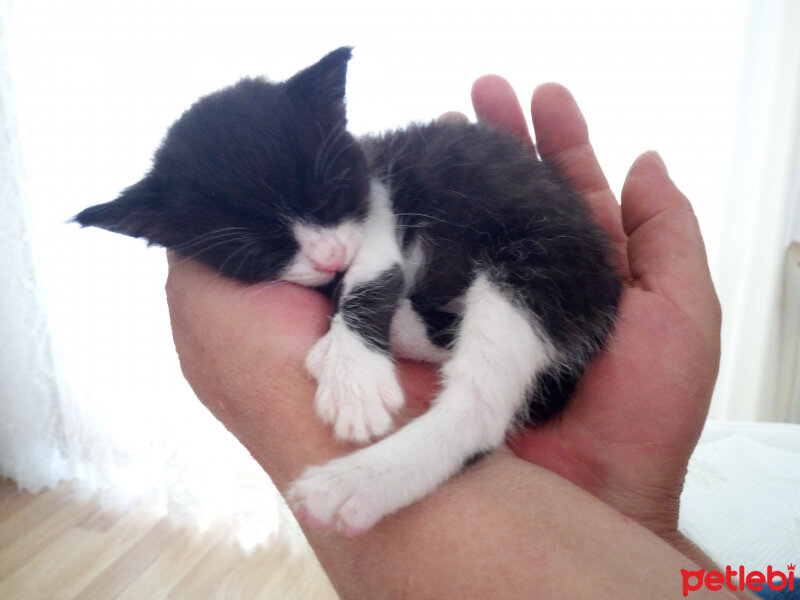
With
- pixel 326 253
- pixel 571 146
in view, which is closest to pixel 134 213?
pixel 326 253

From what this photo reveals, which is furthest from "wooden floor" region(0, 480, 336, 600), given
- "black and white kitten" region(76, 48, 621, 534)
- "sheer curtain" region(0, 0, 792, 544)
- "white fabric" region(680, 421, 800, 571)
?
"black and white kitten" region(76, 48, 621, 534)

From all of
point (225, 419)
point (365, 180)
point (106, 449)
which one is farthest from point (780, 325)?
point (106, 449)

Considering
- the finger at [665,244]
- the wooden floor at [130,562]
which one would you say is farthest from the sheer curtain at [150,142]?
the finger at [665,244]

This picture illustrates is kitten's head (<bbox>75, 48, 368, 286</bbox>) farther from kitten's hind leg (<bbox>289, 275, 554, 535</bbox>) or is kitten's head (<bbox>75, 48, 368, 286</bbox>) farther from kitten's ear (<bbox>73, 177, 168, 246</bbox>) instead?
kitten's hind leg (<bbox>289, 275, 554, 535</bbox>)

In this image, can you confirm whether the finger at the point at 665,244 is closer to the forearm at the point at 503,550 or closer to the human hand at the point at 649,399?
the human hand at the point at 649,399

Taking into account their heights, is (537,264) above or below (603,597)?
above

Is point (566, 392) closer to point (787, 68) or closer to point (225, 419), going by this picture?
point (225, 419)
